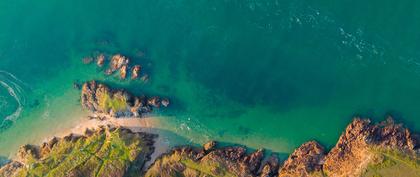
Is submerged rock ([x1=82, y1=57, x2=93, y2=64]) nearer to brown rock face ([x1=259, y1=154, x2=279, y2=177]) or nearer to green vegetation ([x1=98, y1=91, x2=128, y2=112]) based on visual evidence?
green vegetation ([x1=98, y1=91, x2=128, y2=112])

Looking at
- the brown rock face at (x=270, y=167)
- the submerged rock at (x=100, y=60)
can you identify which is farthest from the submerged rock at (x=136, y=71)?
the brown rock face at (x=270, y=167)

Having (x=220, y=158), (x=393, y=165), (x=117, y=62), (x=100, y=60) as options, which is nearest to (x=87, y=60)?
(x=100, y=60)

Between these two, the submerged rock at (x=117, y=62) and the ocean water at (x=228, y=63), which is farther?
the submerged rock at (x=117, y=62)

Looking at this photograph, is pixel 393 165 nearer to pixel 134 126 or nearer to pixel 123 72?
pixel 134 126

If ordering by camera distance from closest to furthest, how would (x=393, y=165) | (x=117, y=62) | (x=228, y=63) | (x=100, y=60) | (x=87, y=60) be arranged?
(x=393, y=165), (x=228, y=63), (x=117, y=62), (x=100, y=60), (x=87, y=60)

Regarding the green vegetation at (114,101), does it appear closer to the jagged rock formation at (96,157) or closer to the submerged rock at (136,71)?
the jagged rock formation at (96,157)

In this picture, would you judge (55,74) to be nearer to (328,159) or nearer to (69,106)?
(69,106)

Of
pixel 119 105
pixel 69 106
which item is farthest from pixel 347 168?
pixel 69 106
